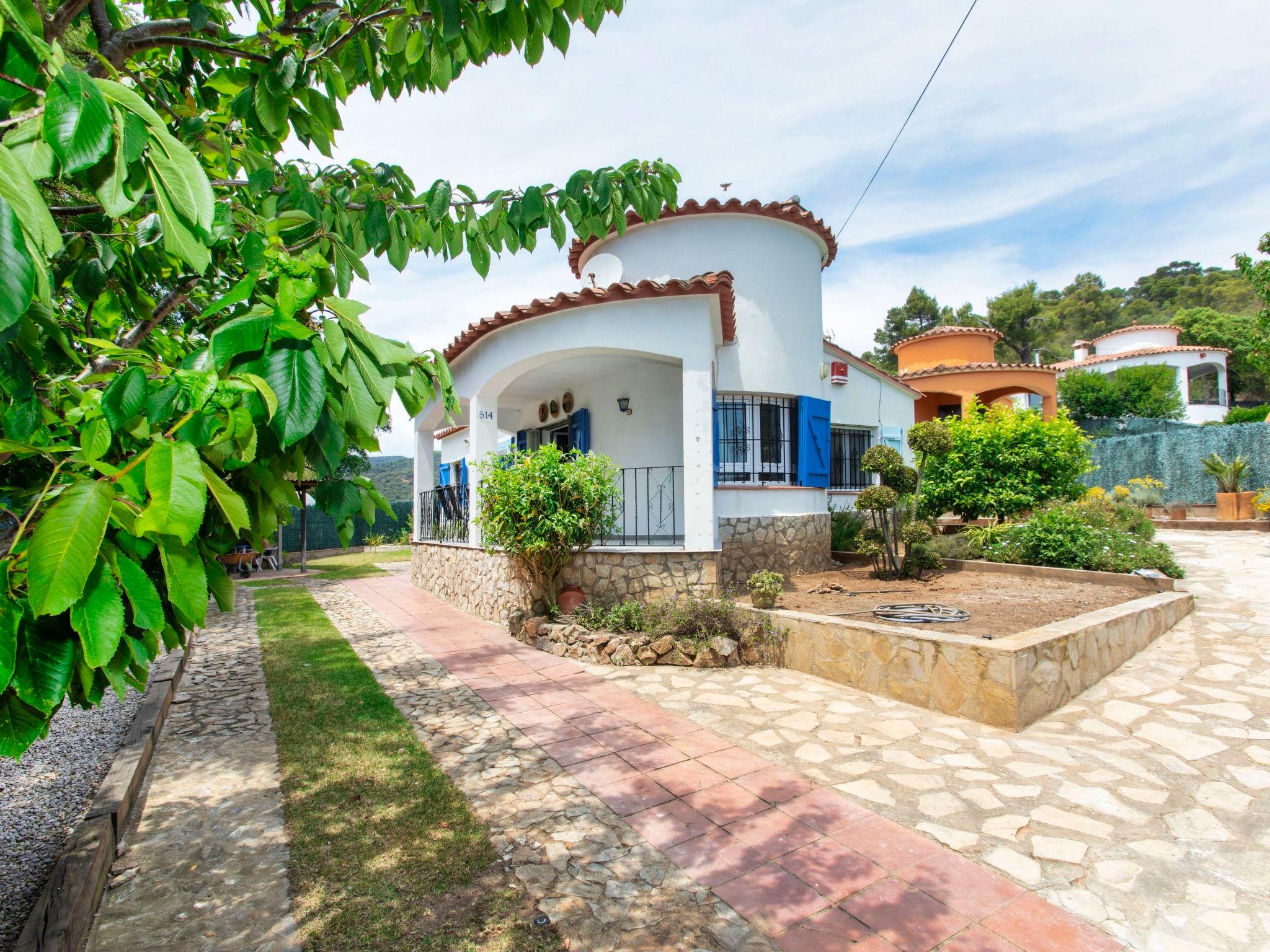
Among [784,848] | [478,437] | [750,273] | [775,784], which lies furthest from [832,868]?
[750,273]

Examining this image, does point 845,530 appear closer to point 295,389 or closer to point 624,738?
point 624,738

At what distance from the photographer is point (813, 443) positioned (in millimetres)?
10734

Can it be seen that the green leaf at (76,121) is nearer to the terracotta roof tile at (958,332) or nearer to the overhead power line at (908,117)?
the overhead power line at (908,117)

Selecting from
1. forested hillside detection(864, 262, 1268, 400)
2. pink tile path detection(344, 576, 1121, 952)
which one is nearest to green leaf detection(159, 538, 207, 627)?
pink tile path detection(344, 576, 1121, 952)

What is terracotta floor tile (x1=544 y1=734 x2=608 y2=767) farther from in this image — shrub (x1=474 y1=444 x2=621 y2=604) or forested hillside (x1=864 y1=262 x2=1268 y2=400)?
forested hillside (x1=864 y1=262 x2=1268 y2=400)

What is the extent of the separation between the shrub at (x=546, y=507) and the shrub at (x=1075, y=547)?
22.2 ft

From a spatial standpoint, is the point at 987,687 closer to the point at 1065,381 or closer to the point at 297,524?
the point at 297,524

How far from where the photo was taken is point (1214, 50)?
6898mm

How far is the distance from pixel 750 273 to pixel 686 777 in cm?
827

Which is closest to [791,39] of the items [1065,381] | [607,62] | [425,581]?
[607,62]

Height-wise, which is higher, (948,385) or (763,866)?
(948,385)

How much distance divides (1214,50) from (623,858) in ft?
32.7

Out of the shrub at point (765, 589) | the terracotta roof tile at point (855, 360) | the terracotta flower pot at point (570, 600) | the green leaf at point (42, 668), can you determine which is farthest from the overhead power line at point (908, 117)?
the green leaf at point (42, 668)

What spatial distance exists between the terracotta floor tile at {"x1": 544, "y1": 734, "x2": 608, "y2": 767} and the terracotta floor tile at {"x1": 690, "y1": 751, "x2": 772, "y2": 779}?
788 mm
